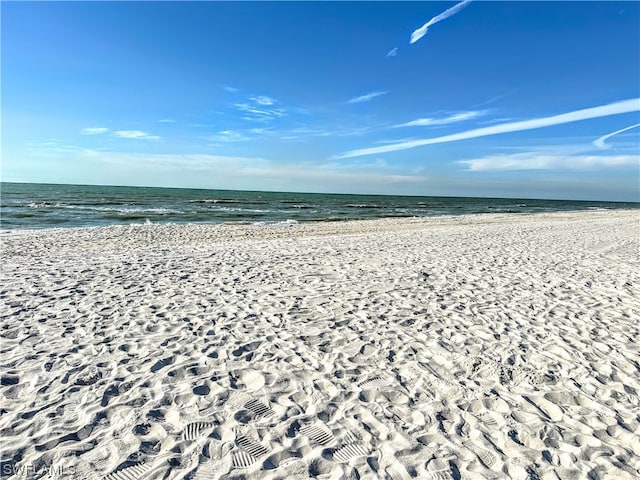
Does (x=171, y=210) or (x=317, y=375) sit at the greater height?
(x=317, y=375)

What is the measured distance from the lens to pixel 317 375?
4.55 metres

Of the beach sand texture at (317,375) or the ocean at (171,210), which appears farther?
the ocean at (171,210)

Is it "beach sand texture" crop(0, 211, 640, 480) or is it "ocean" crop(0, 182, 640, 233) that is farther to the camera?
"ocean" crop(0, 182, 640, 233)

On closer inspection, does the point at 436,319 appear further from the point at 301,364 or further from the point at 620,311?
the point at 620,311

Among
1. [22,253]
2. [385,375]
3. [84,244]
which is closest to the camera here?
[385,375]

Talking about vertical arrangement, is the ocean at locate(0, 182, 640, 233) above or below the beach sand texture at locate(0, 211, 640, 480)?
below

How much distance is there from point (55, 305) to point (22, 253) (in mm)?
7241

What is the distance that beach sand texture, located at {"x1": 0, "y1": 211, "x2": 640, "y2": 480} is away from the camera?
10.6 ft

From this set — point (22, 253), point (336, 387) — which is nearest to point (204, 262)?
point (22, 253)

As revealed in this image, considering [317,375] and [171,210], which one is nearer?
[317,375]

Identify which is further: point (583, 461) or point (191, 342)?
point (191, 342)

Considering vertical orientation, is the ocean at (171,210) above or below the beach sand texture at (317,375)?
below

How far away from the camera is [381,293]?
307 inches

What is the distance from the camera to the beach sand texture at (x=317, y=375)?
3244 mm
